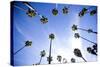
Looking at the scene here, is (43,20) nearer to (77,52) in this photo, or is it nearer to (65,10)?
(65,10)

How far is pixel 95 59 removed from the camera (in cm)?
274

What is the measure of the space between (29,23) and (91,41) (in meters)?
0.95

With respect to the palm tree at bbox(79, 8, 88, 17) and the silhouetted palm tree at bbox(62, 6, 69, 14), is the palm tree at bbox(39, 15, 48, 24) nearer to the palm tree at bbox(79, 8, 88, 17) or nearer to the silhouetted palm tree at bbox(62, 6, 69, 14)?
the silhouetted palm tree at bbox(62, 6, 69, 14)

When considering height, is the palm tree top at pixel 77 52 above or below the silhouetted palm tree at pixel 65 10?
below

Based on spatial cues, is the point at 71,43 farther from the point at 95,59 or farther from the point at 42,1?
the point at 42,1

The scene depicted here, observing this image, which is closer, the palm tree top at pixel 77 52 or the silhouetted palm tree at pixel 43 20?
the silhouetted palm tree at pixel 43 20

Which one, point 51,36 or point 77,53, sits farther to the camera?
point 77,53

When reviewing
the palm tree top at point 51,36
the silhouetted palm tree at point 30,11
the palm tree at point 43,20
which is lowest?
the palm tree top at point 51,36

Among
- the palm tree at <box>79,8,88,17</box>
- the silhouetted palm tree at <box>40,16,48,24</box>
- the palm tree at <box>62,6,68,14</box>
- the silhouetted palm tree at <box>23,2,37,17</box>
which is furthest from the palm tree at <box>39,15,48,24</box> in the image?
the palm tree at <box>79,8,88,17</box>

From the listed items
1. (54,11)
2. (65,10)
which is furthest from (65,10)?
(54,11)

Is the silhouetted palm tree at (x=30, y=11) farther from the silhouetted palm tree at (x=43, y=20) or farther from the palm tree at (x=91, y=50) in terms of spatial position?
the palm tree at (x=91, y=50)

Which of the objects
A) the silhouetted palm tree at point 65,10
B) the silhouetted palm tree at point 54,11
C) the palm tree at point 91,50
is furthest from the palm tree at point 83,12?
the palm tree at point 91,50
